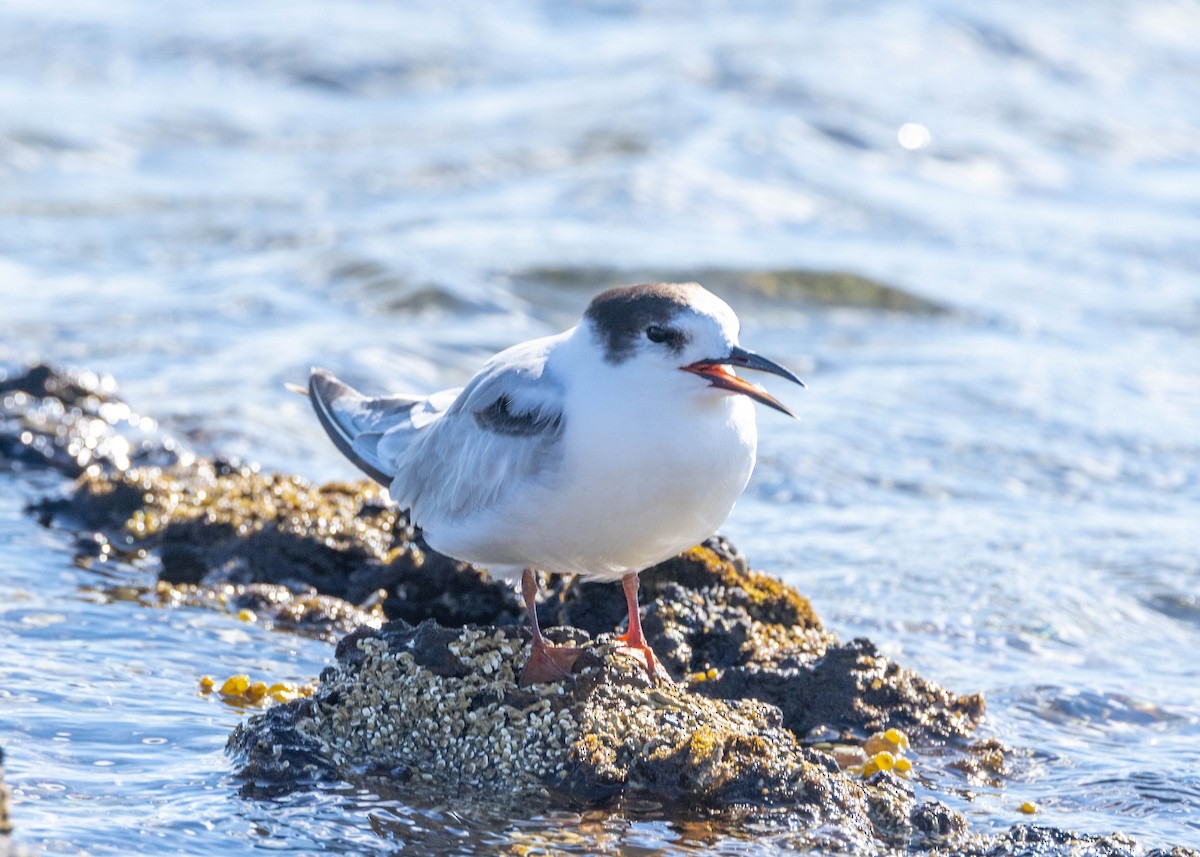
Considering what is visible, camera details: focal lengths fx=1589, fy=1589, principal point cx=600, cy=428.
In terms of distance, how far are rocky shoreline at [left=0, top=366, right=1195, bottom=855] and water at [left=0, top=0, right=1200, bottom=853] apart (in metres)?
0.17

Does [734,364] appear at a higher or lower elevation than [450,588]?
higher

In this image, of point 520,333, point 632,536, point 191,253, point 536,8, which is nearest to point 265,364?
point 520,333

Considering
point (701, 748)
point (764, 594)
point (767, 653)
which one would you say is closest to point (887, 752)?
point (767, 653)

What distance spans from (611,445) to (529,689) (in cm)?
72

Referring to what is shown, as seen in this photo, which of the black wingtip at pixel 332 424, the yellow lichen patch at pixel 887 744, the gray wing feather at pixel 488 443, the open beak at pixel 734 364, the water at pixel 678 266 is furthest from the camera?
the black wingtip at pixel 332 424

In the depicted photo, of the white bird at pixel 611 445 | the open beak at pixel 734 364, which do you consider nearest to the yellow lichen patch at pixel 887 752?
the white bird at pixel 611 445

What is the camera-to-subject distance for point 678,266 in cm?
1220

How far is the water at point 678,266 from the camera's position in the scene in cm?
483

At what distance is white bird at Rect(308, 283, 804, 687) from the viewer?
3.97 m

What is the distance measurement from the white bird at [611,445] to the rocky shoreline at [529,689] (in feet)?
0.71

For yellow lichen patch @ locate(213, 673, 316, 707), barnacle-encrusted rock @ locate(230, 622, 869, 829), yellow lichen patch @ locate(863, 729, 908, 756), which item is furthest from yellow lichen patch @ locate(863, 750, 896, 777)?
yellow lichen patch @ locate(213, 673, 316, 707)

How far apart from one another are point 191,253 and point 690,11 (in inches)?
415

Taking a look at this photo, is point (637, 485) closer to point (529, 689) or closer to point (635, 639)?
point (529, 689)

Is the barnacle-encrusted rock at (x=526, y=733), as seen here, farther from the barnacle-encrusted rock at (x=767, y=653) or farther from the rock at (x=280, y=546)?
the rock at (x=280, y=546)
